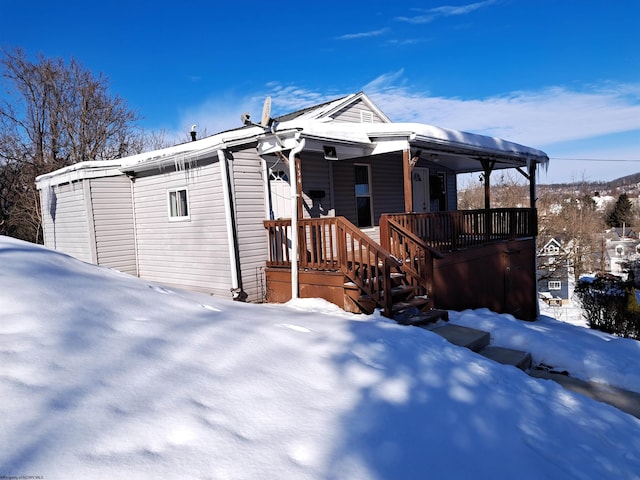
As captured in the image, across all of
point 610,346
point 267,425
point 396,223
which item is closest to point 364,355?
point 267,425

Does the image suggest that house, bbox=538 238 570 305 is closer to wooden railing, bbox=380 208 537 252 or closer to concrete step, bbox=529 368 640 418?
wooden railing, bbox=380 208 537 252

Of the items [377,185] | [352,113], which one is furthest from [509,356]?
[352,113]

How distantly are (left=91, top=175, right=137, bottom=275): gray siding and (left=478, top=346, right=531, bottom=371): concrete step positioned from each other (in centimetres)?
804

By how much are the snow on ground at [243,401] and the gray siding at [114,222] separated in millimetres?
5631

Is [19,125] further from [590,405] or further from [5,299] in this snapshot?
[590,405]

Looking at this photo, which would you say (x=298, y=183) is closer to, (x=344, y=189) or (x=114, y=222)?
(x=344, y=189)

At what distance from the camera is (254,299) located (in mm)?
7488

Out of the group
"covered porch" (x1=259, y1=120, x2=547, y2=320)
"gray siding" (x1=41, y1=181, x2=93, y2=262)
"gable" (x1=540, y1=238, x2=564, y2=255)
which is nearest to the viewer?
"covered porch" (x1=259, y1=120, x2=547, y2=320)

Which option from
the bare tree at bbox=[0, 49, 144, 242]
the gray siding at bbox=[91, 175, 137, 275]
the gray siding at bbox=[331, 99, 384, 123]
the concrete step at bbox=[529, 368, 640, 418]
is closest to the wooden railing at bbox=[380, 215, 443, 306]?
the concrete step at bbox=[529, 368, 640, 418]

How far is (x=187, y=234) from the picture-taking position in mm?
8336

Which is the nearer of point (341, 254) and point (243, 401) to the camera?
point (243, 401)

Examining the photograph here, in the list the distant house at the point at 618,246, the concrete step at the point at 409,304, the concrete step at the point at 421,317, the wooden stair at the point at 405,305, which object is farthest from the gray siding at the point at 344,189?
the distant house at the point at 618,246

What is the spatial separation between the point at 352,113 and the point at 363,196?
2.57 m

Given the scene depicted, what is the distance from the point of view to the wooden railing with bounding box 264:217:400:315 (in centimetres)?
565
